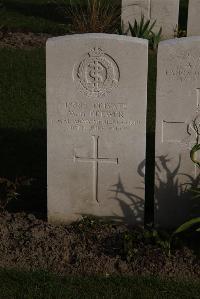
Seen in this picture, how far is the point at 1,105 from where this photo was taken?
924cm

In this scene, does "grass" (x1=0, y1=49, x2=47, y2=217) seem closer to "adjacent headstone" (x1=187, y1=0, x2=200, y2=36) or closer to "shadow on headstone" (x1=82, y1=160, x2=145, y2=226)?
"shadow on headstone" (x1=82, y1=160, x2=145, y2=226)

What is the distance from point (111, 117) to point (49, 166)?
2.13 ft

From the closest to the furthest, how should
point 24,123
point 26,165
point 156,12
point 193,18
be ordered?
point 26,165 → point 24,123 → point 193,18 → point 156,12

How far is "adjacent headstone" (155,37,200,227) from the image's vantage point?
19.5 ft

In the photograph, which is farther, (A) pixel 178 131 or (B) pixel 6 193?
(B) pixel 6 193

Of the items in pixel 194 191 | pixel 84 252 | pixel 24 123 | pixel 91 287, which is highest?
pixel 24 123

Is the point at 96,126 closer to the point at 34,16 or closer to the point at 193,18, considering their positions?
the point at 193,18

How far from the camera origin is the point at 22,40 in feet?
37.6

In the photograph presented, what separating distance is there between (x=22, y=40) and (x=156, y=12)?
2.09 metres

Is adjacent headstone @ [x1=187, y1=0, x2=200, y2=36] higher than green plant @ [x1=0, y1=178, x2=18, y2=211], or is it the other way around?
adjacent headstone @ [x1=187, y1=0, x2=200, y2=36]

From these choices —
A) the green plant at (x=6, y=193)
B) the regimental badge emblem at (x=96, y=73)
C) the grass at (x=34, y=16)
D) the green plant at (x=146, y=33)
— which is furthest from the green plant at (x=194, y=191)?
the grass at (x=34, y=16)

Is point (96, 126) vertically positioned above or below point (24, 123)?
above

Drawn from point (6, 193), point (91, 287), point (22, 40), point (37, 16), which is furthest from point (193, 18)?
point (91, 287)

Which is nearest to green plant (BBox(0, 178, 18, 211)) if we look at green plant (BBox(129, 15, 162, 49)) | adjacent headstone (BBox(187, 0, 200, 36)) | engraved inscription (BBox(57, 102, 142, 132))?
engraved inscription (BBox(57, 102, 142, 132))
